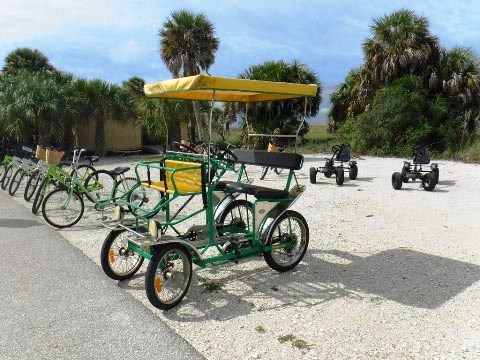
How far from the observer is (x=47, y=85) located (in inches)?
674

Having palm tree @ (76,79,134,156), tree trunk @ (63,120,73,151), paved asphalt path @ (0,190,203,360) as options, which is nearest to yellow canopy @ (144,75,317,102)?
paved asphalt path @ (0,190,203,360)

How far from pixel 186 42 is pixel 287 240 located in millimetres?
17431

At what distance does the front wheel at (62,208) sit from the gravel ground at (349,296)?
20 cm

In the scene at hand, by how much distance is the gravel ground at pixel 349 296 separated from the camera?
11.1 feet

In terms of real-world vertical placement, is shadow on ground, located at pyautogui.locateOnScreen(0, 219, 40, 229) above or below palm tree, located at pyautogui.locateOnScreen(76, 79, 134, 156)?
below

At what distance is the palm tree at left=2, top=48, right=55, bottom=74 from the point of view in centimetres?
2366

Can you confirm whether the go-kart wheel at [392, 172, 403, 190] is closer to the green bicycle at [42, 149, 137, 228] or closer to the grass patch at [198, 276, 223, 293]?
the green bicycle at [42, 149, 137, 228]

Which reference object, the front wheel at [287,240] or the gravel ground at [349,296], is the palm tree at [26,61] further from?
the front wheel at [287,240]

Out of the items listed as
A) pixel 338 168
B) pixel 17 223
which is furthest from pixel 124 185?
pixel 338 168

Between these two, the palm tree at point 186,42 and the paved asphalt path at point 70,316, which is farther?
the palm tree at point 186,42

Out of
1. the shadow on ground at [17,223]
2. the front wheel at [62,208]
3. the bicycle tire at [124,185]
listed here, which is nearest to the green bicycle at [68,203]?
the front wheel at [62,208]

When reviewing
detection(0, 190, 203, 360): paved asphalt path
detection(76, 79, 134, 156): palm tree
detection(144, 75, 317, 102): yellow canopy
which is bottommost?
detection(0, 190, 203, 360): paved asphalt path

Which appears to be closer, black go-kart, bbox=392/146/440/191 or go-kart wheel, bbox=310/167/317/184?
black go-kart, bbox=392/146/440/191

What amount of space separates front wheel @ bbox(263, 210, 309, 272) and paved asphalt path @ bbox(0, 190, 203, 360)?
147cm
